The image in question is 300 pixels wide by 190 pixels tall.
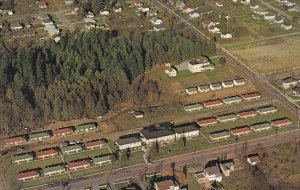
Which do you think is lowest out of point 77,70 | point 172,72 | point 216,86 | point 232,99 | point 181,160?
point 181,160

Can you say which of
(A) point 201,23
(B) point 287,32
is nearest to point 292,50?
(B) point 287,32

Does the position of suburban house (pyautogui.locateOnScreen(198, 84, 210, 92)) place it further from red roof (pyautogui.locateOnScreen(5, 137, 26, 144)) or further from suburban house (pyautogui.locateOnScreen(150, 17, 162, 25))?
suburban house (pyautogui.locateOnScreen(150, 17, 162, 25))

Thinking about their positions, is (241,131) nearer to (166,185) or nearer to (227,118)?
(227,118)

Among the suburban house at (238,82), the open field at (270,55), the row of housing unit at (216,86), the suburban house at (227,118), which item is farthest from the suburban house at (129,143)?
the open field at (270,55)

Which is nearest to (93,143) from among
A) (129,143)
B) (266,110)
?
(129,143)

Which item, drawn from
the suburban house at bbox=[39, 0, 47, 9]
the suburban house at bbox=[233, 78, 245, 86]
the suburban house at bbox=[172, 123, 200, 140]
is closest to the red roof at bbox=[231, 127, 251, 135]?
the suburban house at bbox=[172, 123, 200, 140]
